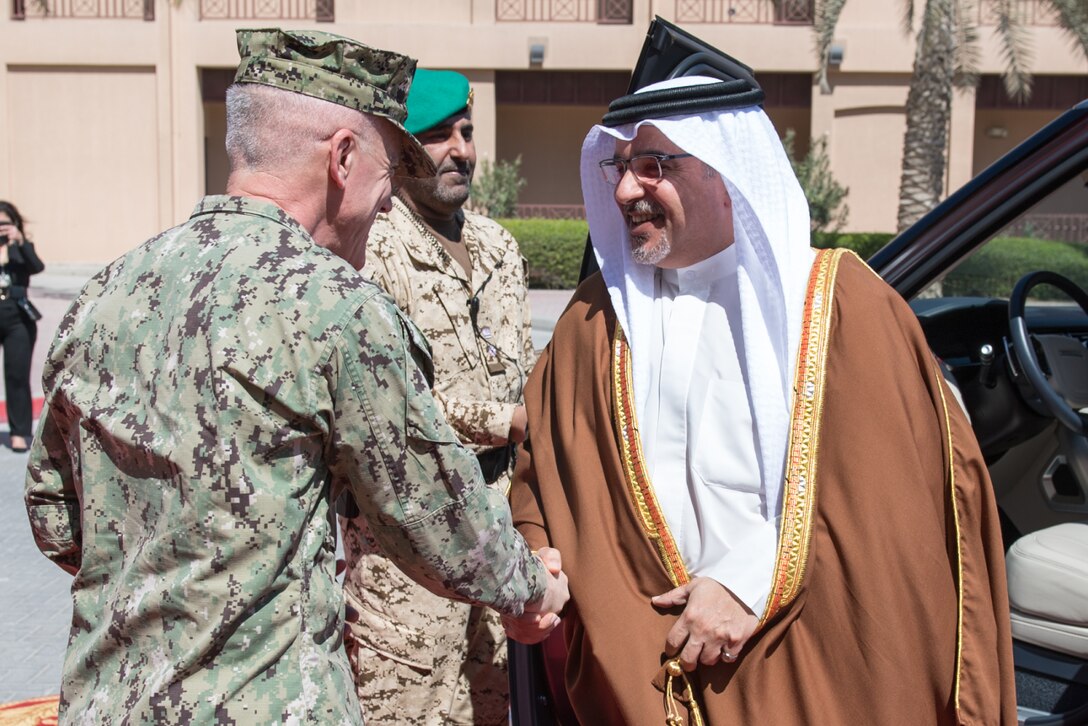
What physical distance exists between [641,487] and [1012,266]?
1.88 m

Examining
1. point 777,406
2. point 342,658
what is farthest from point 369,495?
point 777,406

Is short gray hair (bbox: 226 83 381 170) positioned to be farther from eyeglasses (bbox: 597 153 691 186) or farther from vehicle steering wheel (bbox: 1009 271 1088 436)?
vehicle steering wheel (bbox: 1009 271 1088 436)

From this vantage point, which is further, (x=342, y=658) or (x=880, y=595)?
(x=880, y=595)

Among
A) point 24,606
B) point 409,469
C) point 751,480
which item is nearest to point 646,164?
point 751,480

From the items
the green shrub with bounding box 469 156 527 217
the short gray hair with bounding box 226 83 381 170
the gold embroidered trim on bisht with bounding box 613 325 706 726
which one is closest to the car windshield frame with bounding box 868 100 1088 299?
the gold embroidered trim on bisht with bounding box 613 325 706 726

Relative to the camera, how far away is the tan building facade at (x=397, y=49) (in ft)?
82.4

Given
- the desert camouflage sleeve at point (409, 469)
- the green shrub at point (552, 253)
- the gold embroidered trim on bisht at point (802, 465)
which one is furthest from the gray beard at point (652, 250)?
the green shrub at point (552, 253)

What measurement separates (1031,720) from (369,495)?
1762mm

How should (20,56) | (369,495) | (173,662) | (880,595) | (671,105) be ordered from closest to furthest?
(173,662) < (369,495) < (880,595) < (671,105) < (20,56)

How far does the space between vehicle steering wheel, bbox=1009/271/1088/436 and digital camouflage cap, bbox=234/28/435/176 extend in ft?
7.30

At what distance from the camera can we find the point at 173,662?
1.79 metres

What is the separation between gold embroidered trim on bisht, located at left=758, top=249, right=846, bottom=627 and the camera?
2.41 meters

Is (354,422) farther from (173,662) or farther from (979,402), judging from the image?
(979,402)

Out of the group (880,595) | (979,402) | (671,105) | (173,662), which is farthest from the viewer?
(979,402)
